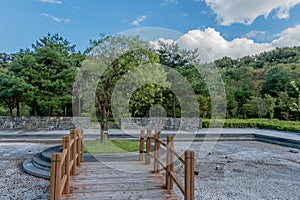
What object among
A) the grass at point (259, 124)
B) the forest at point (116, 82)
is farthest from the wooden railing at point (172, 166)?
the grass at point (259, 124)

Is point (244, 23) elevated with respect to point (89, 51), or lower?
elevated

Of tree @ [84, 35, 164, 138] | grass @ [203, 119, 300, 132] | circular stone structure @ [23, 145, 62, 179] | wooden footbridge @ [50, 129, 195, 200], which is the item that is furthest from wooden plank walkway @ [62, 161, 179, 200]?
grass @ [203, 119, 300, 132]

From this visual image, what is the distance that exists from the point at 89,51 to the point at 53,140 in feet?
13.2

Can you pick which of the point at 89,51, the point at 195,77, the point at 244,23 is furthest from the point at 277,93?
the point at 89,51

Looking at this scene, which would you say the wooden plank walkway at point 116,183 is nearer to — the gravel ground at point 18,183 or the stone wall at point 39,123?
the gravel ground at point 18,183

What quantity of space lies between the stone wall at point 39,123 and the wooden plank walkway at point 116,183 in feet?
22.1

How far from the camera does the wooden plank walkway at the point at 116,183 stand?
2701 millimetres

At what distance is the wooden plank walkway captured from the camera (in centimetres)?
270

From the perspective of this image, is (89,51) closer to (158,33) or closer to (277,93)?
(158,33)

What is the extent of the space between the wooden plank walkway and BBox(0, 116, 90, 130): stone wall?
6735 mm

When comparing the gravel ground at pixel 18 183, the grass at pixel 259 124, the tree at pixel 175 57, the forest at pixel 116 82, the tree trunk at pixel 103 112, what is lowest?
the gravel ground at pixel 18 183

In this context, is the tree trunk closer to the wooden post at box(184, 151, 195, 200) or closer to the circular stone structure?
the circular stone structure

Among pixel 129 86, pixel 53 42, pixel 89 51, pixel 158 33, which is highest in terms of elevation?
pixel 53 42

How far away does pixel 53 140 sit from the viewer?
26.6 ft
